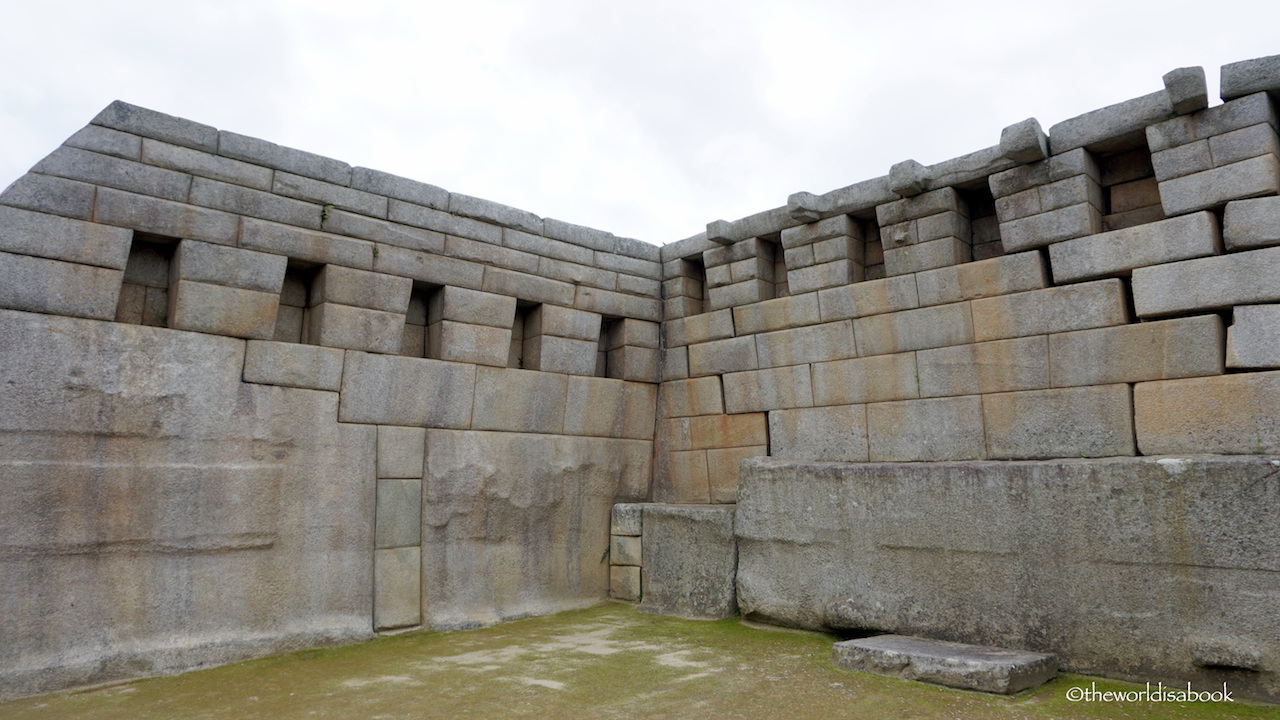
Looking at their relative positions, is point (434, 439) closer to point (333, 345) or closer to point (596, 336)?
point (333, 345)

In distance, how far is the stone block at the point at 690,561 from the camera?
736 cm

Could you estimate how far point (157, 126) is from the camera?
6195mm

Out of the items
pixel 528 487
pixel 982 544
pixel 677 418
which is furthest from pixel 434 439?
pixel 982 544

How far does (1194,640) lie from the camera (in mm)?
4777

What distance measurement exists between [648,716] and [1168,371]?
4306 mm

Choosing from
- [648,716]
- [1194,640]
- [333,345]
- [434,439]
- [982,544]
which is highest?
[333,345]

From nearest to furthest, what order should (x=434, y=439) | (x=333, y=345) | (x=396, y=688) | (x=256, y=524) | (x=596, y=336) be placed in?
(x=396, y=688), (x=256, y=524), (x=333, y=345), (x=434, y=439), (x=596, y=336)

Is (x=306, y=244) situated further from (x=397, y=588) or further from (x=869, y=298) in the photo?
(x=869, y=298)

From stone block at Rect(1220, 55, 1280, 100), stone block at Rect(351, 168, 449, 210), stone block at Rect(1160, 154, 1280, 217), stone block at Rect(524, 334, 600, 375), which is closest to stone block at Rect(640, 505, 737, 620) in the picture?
stone block at Rect(524, 334, 600, 375)

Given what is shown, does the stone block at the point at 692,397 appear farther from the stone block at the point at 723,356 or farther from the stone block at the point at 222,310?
the stone block at the point at 222,310

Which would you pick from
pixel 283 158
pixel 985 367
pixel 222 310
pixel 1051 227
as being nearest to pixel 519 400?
pixel 222 310

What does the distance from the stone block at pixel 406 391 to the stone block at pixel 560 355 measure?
83 cm

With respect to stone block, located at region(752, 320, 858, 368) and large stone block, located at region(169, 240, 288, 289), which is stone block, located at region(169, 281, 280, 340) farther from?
stone block, located at region(752, 320, 858, 368)

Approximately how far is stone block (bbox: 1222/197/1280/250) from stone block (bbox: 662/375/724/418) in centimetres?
463
